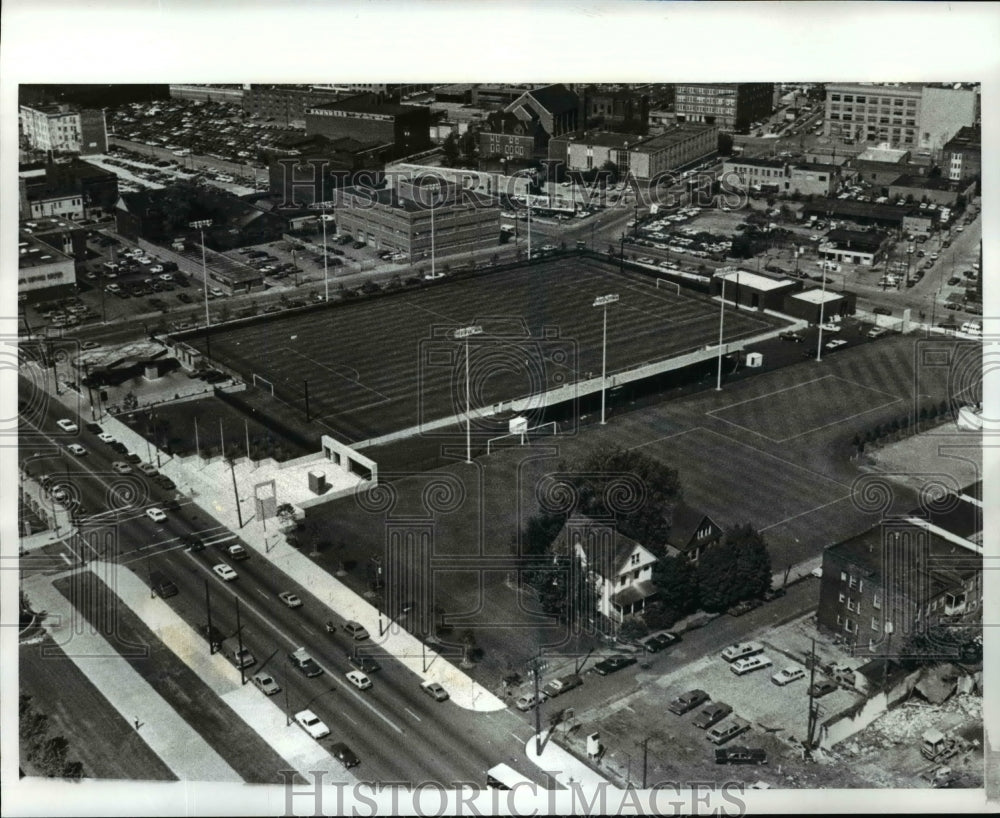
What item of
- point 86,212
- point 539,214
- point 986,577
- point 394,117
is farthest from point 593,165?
point 986,577

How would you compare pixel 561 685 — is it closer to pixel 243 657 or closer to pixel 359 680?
pixel 359 680

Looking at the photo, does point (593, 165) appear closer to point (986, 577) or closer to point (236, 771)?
point (986, 577)

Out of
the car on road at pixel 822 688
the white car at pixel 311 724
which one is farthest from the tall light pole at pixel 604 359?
the white car at pixel 311 724

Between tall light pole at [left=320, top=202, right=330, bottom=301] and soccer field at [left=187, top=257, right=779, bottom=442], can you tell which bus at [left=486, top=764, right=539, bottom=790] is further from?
tall light pole at [left=320, top=202, right=330, bottom=301]

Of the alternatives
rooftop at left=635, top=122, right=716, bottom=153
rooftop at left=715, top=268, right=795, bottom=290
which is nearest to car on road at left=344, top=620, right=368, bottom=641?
rooftop at left=635, top=122, right=716, bottom=153

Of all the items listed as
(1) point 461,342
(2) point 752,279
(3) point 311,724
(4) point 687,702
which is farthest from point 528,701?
(2) point 752,279

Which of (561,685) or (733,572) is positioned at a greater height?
(733,572)
